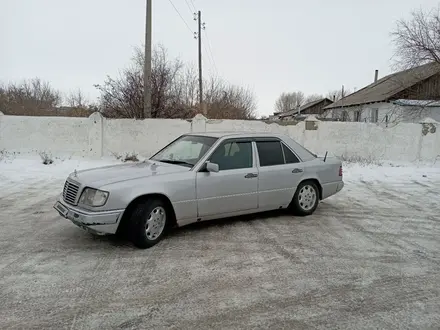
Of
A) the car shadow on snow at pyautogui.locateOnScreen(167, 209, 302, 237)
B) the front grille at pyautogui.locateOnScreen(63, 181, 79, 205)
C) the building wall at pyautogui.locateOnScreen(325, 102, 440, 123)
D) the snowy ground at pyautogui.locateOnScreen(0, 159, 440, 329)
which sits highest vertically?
the building wall at pyautogui.locateOnScreen(325, 102, 440, 123)

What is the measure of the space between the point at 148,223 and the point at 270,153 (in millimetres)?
2518

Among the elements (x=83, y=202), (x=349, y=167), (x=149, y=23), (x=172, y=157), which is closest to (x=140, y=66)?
(x=149, y=23)

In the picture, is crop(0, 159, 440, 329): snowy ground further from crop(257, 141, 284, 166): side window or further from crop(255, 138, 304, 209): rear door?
crop(257, 141, 284, 166): side window

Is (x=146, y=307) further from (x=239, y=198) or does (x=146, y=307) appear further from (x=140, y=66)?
(x=140, y=66)

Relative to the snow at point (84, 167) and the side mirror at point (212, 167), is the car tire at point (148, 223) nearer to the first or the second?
the side mirror at point (212, 167)

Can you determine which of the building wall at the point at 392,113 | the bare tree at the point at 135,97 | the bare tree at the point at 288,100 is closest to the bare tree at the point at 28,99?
the bare tree at the point at 135,97

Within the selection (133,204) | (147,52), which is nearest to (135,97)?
(147,52)

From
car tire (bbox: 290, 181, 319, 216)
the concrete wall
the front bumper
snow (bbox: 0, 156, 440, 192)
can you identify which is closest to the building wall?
the concrete wall

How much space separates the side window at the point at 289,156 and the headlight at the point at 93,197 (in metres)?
3.26

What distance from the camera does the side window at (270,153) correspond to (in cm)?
592

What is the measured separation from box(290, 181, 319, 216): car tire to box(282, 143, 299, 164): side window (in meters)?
0.44

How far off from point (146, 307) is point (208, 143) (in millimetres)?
2933

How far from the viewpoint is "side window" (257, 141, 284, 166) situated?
5918mm

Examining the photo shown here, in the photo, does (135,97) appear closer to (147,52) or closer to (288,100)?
(147,52)
